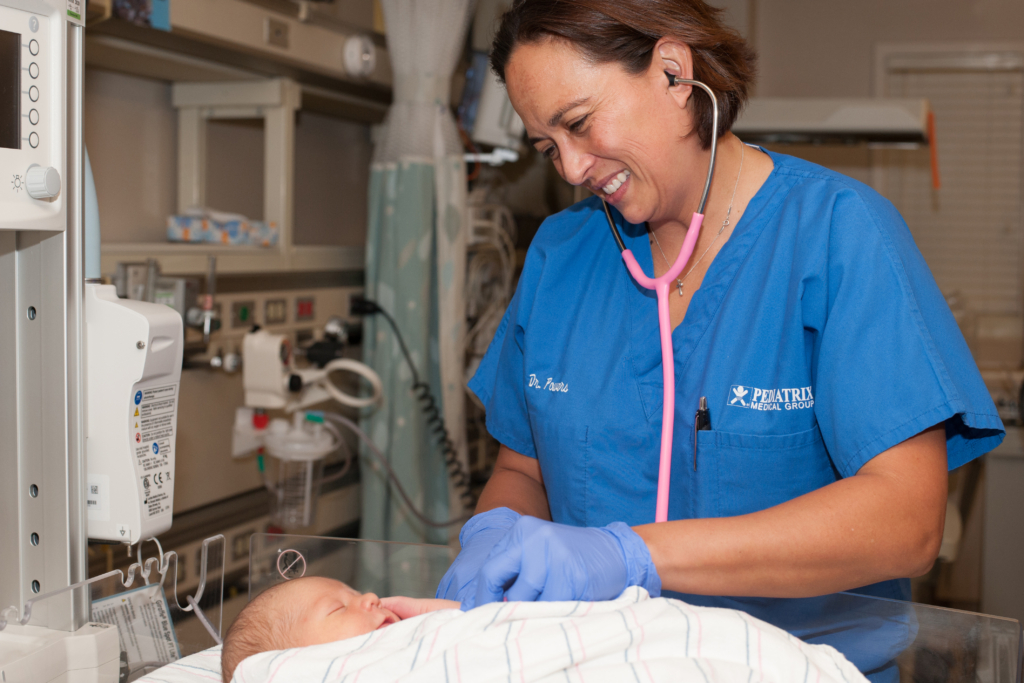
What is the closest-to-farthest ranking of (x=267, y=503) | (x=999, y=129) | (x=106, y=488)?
(x=106, y=488), (x=267, y=503), (x=999, y=129)

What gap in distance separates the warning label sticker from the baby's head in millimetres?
189

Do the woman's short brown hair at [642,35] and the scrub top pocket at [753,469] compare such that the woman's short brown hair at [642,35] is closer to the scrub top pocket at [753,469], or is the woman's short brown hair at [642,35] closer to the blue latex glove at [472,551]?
the scrub top pocket at [753,469]

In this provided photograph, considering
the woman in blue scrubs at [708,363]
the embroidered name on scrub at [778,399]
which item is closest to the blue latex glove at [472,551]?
the woman in blue scrubs at [708,363]

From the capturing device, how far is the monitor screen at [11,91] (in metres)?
0.90

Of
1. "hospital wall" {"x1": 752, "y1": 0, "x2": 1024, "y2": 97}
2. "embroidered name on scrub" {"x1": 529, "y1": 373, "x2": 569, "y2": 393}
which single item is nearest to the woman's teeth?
"embroidered name on scrub" {"x1": 529, "y1": 373, "x2": 569, "y2": 393}

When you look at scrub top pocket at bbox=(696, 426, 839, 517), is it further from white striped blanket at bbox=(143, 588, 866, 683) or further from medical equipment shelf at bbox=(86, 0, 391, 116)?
medical equipment shelf at bbox=(86, 0, 391, 116)

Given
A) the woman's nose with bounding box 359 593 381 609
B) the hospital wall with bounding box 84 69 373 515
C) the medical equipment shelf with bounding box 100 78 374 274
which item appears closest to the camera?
the woman's nose with bounding box 359 593 381 609

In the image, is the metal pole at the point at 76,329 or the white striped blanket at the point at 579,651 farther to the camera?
the metal pole at the point at 76,329

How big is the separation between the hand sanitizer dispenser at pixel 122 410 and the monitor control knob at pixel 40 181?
0.51ft

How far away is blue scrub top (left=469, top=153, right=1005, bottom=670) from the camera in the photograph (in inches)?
37.4

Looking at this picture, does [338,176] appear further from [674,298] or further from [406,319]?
[674,298]

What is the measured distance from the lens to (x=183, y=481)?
2090 millimetres

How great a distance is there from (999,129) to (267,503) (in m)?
3.93

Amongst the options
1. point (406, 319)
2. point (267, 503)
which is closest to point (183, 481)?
point (267, 503)
